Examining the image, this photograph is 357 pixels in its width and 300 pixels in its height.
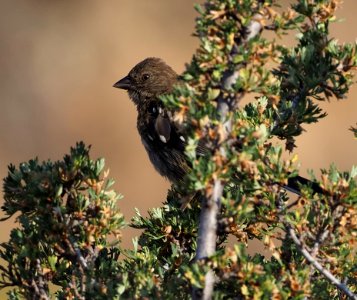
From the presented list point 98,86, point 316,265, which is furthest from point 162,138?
point 98,86

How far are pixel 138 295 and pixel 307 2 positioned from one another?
130 centimetres

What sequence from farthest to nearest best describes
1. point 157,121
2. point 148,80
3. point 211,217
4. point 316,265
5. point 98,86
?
point 98,86
point 148,80
point 157,121
point 316,265
point 211,217

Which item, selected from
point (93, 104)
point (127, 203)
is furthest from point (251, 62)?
point (93, 104)

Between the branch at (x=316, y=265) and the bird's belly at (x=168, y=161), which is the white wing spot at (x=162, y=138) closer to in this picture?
the bird's belly at (x=168, y=161)

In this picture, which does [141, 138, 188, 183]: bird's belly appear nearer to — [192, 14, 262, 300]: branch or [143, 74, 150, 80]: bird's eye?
[143, 74, 150, 80]: bird's eye

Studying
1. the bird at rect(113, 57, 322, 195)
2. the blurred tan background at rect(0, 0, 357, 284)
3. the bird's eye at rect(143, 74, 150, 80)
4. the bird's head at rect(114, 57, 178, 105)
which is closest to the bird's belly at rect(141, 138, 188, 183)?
the bird at rect(113, 57, 322, 195)

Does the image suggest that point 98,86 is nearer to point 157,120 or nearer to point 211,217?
point 157,120

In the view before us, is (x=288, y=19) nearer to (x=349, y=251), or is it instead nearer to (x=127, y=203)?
(x=349, y=251)

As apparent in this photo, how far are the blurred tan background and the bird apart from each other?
16.6ft

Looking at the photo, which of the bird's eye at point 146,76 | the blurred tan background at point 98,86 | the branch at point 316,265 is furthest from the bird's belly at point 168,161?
the blurred tan background at point 98,86

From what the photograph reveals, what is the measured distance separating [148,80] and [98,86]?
22.3ft

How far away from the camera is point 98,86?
45.4 feet

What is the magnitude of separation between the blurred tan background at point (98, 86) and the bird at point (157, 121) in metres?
5.05

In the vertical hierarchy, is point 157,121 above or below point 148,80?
below
